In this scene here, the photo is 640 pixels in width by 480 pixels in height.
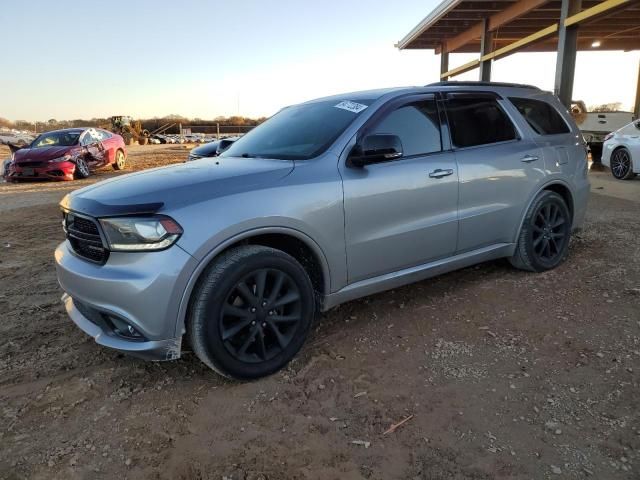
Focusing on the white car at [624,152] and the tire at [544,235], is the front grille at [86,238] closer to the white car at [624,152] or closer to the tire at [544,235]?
the tire at [544,235]

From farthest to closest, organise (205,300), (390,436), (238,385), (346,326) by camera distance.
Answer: (346,326), (238,385), (205,300), (390,436)

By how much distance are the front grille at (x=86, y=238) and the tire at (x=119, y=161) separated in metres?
13.6

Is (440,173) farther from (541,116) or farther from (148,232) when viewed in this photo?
(148,232)

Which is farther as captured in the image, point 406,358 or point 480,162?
point 480,162

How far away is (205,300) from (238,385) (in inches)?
23.7

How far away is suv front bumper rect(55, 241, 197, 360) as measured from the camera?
8.22ft

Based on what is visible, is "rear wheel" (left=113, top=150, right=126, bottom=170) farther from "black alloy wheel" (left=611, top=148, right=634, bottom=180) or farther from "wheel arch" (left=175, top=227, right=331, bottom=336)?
"black alloy wheel" (left=611, top=148, right=634, bottom=180)

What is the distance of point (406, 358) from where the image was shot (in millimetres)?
3129

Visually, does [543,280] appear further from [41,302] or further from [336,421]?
[41,302]

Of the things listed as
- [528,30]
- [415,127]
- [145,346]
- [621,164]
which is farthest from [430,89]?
[528,30]

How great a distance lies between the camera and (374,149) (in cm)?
314

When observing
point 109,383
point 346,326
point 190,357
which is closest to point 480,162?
point 346,326

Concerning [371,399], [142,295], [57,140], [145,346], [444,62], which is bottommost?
[371,399]

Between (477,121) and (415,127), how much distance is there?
0.76 meters
